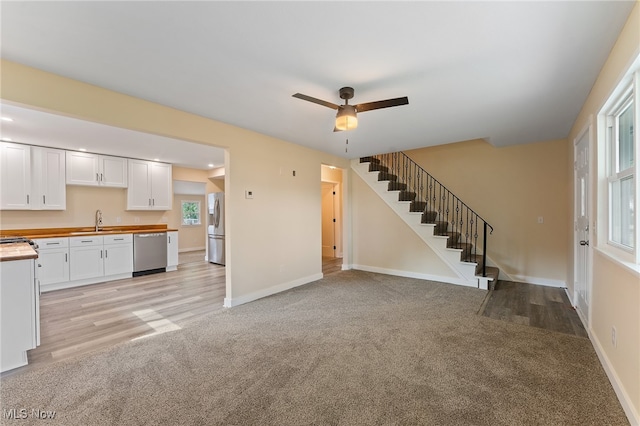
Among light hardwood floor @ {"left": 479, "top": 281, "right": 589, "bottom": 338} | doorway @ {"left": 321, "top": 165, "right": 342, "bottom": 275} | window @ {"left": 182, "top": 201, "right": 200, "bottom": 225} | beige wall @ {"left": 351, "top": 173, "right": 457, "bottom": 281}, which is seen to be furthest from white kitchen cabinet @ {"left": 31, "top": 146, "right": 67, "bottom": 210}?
light hardwood floor @ {"left": 479, "top": 281, "right": 589, "bottom": 338}

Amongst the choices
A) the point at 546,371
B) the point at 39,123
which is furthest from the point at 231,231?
the point at 546,371

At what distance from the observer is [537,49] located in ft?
6.75

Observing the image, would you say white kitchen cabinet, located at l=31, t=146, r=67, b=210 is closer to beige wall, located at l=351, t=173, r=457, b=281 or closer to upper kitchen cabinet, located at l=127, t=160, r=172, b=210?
upper kitchen cabinet, located at l=127, t=160, r=172, b=210

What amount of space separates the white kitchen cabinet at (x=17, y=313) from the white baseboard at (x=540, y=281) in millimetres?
6806

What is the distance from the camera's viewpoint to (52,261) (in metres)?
4.62

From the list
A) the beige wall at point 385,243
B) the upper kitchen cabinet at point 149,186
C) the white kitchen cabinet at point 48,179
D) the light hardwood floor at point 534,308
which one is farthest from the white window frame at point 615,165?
the white kitchen cabinet at point 48,179

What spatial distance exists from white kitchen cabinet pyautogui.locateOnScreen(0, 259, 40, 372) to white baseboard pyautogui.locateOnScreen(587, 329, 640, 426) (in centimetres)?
453

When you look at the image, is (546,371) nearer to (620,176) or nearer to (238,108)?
(620,176)

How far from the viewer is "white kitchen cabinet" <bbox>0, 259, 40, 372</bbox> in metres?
2.30

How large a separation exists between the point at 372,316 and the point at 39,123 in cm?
519

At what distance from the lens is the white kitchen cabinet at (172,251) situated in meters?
6.14

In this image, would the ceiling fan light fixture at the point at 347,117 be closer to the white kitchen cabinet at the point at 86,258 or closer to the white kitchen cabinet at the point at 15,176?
the white kitchen cabinet at the point at 86,258

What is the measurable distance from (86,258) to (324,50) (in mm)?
5653

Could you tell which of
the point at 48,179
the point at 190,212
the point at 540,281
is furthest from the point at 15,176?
the point at 540,281
